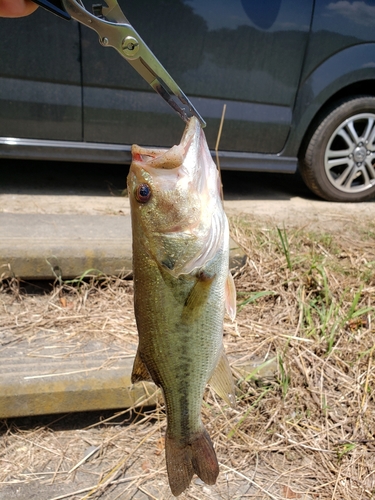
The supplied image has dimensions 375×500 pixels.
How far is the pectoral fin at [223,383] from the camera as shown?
1.67m

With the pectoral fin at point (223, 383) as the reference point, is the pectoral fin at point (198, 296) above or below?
above

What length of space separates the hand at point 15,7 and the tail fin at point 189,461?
1.43 metres

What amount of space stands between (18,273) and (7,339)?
418 mm

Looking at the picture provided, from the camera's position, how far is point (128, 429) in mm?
2465

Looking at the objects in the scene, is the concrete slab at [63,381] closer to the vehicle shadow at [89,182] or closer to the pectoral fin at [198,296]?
the pectoral fin at [198,296]

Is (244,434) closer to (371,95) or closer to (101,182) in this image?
(101,182)

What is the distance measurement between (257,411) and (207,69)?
2762 mm

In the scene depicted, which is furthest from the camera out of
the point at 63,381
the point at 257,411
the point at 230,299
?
the point at 257,411

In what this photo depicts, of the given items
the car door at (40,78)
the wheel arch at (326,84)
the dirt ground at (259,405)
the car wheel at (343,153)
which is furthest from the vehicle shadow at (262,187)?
the car door at (40,78)

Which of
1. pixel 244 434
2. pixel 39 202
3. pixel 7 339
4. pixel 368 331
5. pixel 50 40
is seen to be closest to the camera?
pixel 244 434

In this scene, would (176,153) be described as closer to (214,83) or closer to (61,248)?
(61,248)

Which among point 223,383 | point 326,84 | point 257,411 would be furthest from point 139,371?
point 326,84

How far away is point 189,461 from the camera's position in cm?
162

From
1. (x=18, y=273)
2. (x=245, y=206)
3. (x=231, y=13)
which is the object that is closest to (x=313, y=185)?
(x=245, y=206)
